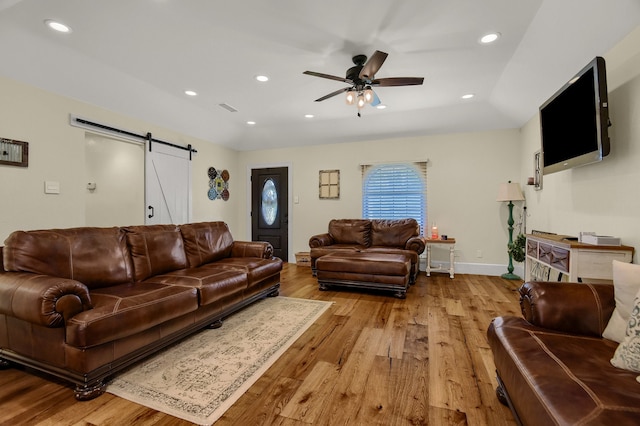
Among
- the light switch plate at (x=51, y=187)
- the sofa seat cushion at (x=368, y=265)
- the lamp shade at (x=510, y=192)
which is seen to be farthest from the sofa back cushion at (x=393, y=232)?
the light switch plate at (x=51, y=187)

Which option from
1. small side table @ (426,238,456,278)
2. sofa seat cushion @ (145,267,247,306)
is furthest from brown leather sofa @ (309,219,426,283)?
sofa seat cushion @ (145,267,247,306)

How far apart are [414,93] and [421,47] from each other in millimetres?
1208

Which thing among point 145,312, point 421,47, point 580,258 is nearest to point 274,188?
point 421,47

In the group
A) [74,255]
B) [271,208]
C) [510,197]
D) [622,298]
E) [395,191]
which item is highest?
[395,191]

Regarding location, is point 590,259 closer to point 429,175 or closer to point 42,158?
point 429,175

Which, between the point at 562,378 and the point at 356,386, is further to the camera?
the point at 356,386

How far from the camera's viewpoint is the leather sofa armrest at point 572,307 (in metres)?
1.53

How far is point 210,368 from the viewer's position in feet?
6.63

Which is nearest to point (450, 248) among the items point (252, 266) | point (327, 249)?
point (327, 249)

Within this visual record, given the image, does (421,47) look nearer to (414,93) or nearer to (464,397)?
(414,93)

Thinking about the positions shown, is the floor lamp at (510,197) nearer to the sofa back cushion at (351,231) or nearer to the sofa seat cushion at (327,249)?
the sofa back cushion at (351,231)

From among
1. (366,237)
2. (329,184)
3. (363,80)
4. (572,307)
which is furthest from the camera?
(329,184)

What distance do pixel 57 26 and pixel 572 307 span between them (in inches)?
171

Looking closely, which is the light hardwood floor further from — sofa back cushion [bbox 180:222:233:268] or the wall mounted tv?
the wall mounted tv
